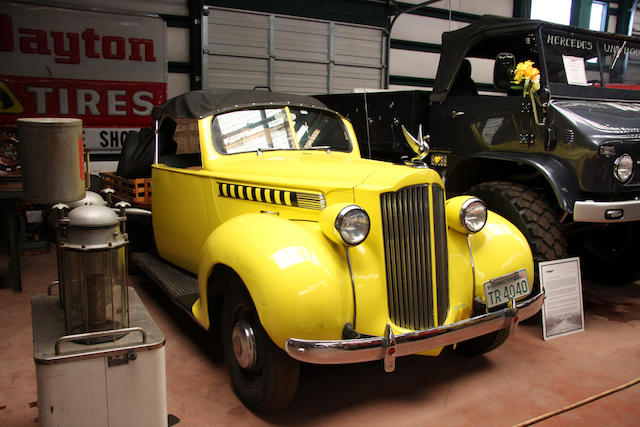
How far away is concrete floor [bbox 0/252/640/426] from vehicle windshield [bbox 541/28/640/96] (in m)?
2.00

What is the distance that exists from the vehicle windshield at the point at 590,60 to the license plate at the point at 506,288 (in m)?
1.88

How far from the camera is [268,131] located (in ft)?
11.5

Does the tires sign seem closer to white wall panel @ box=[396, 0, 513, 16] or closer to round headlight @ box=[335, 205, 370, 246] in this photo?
round headlight @ box=[335, 205, 370, 246]

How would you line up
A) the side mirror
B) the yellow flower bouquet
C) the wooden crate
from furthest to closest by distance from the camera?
the wooden crate, the side mirror, the yellow flower bouquet

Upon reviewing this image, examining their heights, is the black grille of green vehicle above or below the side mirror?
below

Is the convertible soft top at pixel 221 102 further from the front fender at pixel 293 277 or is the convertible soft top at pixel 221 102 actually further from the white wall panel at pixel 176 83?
the white wall panel at pixel 176 83

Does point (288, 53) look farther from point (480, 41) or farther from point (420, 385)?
point (420, 385)

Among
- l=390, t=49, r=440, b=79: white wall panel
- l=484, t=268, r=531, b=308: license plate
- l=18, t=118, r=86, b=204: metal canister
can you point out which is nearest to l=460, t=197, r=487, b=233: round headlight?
l=484, t=268, r=531, b=308: license plate

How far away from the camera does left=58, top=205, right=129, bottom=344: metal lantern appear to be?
1988 millimetres

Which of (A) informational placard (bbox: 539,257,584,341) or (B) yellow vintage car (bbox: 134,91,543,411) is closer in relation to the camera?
(B) yellow vintage car (bbox: 134,91,543,411)

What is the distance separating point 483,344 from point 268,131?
1.94 meters

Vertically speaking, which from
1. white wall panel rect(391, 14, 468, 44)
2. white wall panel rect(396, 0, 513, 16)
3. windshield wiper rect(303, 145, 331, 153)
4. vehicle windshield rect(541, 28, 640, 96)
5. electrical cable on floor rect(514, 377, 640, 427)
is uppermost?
white wall panel rect(396, 0, 513, 16)

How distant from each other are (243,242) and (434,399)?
1.28 meters

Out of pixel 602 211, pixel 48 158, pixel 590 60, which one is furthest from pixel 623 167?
pixel 48 158
